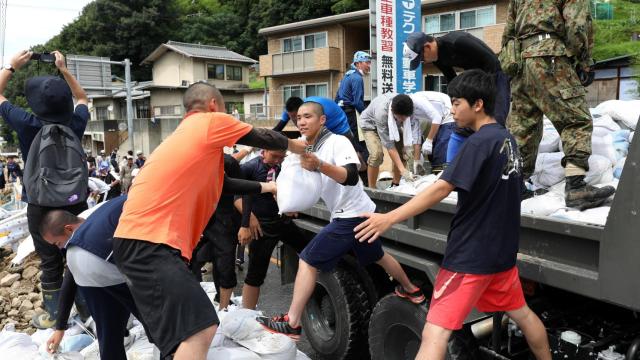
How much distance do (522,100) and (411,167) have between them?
73.1 inches

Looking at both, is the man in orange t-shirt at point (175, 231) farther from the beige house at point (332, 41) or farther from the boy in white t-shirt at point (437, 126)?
the beige house at point (332, 41)

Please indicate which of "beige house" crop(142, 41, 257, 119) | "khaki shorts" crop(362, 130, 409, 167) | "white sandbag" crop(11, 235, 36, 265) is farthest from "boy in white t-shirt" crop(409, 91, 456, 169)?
"beige house" crop(142, 41, 257, 119)

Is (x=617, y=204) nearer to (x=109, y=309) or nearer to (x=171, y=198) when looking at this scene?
(x=171, y=198)

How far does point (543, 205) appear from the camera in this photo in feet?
9.19

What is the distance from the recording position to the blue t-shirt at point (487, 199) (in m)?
2.21

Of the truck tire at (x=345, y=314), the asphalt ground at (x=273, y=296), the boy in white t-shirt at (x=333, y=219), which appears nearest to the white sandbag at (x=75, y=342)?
the boy in white t-shirt at (x=333, y=219)

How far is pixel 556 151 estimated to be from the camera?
3713 mm

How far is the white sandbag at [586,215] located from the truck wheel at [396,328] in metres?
0.89

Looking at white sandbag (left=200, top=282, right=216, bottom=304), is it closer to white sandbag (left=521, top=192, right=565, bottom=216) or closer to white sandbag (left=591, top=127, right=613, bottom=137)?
white sandbag (left=521, top=192, right=565, bottom=216)

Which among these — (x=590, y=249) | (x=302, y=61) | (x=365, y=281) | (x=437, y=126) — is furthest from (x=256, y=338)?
(x=302, y=61)

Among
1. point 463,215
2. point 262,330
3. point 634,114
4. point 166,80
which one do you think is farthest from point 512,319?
point 166,80

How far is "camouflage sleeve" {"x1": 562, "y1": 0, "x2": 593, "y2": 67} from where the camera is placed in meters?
3.07

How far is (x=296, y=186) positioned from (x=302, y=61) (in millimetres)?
24769

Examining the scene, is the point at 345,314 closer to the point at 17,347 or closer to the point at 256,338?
the point at 256,338
